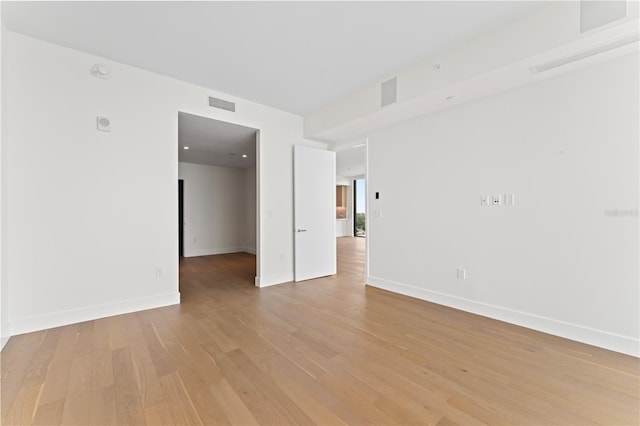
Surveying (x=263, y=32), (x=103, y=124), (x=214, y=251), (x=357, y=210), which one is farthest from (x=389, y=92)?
(x=357, y=210)

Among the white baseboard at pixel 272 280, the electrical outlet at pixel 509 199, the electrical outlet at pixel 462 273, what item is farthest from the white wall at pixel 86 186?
the electrical outlet at pixel 509 199

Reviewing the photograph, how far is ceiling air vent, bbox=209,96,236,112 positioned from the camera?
149 inches

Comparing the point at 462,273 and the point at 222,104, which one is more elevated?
the point at 222,104

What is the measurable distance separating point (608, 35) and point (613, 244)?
168cm

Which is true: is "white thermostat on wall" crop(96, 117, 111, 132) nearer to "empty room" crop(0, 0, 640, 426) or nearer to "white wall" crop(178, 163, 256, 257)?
"empty room" crop(0, 0, 640, 426)

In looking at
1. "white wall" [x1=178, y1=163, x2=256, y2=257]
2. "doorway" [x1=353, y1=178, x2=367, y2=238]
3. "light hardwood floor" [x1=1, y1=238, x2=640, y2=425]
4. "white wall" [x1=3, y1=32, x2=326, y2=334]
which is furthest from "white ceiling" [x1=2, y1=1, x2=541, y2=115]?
"doorway" [x1=353, y1=178, x2=367, y2=238]

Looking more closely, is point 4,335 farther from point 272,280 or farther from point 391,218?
point 391,218

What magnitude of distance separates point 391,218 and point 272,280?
7.14 feet

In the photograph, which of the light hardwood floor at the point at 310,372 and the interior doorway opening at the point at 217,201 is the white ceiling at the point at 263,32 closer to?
the interior doorway opening at the point at 217,201

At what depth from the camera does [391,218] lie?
4145mm

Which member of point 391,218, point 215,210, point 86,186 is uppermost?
point 86,186

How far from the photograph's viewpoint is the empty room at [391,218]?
1809 millimetres

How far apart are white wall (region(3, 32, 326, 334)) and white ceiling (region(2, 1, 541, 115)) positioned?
12.9 inches

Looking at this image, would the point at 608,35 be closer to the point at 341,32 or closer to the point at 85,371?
the point at 341,32
